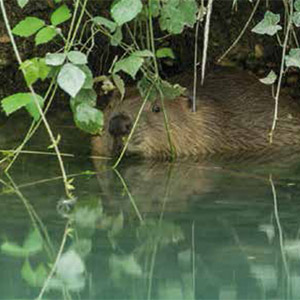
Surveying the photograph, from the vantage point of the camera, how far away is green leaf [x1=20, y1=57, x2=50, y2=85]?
3447 mm

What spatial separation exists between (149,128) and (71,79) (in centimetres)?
181

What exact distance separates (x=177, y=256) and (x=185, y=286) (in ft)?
0.91

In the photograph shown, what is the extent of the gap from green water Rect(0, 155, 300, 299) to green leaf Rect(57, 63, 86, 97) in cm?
43

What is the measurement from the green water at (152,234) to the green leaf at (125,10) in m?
0.66

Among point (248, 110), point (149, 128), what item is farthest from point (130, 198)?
point (248, 110)

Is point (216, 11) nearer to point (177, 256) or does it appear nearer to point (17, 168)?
point (17, 168)

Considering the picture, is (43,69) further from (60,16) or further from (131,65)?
(131,65)

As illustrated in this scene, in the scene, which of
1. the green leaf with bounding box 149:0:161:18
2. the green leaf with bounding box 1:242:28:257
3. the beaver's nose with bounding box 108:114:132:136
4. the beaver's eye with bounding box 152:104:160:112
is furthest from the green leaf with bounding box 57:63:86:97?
the beaver's eye with bounding box 152:104:160:112

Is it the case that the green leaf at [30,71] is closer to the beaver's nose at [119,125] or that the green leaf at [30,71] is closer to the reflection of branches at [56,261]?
the reflection of branches at [56,261]

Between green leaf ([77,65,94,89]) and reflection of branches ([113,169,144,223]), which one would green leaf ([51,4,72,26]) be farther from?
reflection of branches ([113,169,144,223])

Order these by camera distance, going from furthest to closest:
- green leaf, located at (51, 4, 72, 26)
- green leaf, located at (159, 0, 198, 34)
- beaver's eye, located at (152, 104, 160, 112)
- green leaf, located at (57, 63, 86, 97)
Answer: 1. beaver's eye, located at (152, 104, 160, 112)
2. green leaf, located at (159, 0, 198, 34)
3. green leaf, located at (51, 4, 72, 26)
4. green leaf, located at (57, 63, 86, 97)

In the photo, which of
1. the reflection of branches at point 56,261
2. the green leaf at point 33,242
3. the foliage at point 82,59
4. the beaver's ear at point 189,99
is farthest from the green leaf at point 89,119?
the beaver's ear at point 189,99

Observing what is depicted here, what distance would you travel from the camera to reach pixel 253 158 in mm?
4781

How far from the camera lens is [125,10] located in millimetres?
3480
